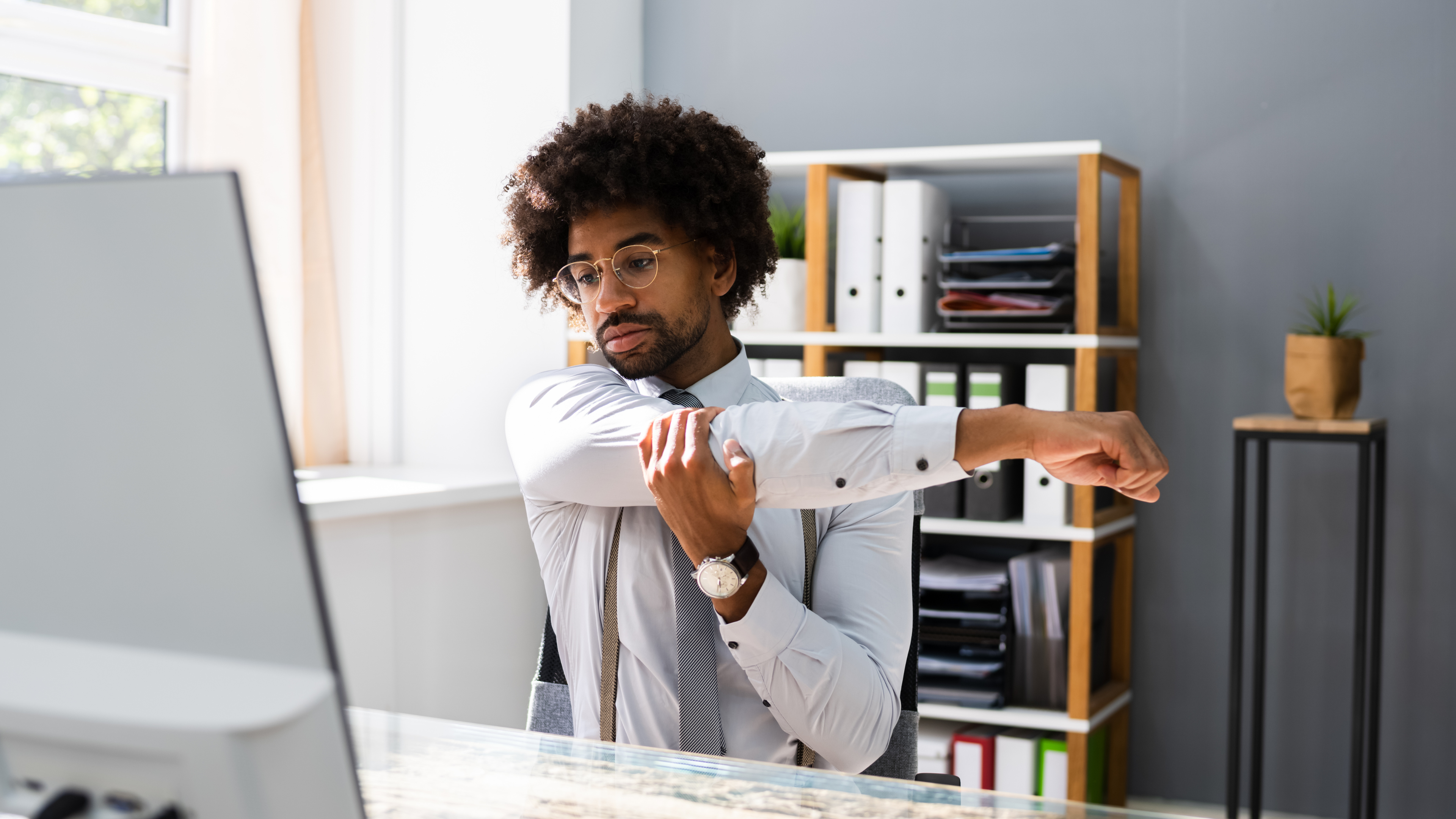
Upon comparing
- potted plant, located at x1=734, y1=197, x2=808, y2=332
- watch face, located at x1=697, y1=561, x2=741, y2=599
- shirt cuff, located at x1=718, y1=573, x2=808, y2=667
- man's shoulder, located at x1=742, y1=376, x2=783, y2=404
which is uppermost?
potted plant, located at x1=734, y1=197, x2=808, y2=332

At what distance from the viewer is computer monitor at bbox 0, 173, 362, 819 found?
1.13 feet

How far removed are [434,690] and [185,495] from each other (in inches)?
99.5

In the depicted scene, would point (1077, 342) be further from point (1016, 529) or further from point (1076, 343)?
point (1016, 529)

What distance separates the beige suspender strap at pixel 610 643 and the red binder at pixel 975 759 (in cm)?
150

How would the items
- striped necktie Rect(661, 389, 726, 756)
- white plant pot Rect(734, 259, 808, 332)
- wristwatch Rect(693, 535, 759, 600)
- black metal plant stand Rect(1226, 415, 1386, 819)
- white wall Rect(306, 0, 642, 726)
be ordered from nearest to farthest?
wristwatch Rect(693, 535, 759, 600), striped necktie Rect(661, 389, 726, 756), black metal plant stand Rect(1226, 415, 1386, 819), white plant pot Rect(734, 259, 808, 332), white wall Rect(306, 0, 642, 726)

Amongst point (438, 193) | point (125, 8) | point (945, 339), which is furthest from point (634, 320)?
point (125, 8)

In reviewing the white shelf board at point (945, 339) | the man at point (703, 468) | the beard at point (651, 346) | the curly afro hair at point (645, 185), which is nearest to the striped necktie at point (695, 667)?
the man at point (703, 468)

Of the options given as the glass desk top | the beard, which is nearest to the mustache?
the beard

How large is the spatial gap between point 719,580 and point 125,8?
96.0 inches

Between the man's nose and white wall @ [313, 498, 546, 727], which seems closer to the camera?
the man's nose

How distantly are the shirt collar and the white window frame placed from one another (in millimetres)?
1800

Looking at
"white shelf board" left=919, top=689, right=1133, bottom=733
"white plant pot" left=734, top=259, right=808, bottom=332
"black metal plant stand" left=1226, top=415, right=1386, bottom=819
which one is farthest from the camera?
"white plant pot" left=734, top=259, right=808, bottom=332

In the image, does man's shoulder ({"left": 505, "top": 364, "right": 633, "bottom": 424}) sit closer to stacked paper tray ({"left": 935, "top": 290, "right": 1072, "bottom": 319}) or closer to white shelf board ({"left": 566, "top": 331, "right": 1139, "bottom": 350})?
white shelf board ({"left": 566, "top": 331, "right": 1139, "bottom": 350})

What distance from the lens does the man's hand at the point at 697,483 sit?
1.05 m
